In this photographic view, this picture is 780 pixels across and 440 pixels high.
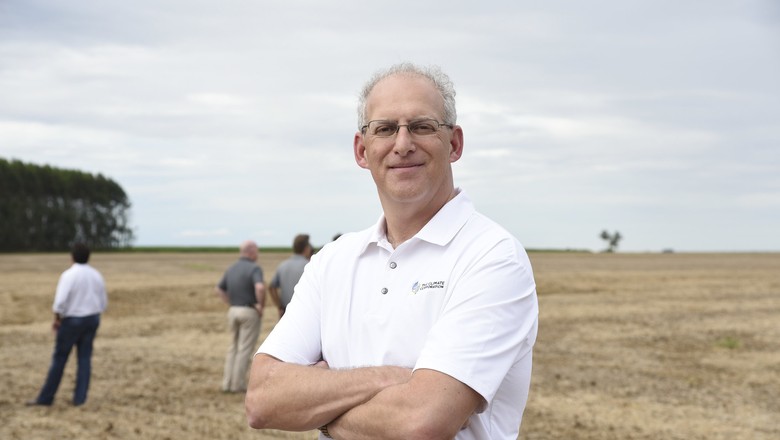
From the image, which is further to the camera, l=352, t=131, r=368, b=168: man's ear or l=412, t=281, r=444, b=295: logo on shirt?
l=352, t=131, r=368, b=168: man's ear

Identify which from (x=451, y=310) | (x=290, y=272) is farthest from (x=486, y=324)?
(x=290, y=272)

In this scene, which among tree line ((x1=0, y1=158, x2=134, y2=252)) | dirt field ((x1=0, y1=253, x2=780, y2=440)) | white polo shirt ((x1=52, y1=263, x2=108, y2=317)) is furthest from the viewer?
tree line ((x1=0, y1=158, x2=134, y2=252))

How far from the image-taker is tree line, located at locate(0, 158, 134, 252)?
81.9m

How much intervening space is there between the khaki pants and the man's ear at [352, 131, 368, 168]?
932 centimetres

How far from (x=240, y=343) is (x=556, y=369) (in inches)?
222

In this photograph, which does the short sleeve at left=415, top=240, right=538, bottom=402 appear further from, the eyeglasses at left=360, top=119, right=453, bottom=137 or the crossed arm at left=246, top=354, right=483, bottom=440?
the eyeglasses at left=360, top=119, right=453, bottom=137

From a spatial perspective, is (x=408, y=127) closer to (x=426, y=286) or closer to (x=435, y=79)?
(x=435, y=79)

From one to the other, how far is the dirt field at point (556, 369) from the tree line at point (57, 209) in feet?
178

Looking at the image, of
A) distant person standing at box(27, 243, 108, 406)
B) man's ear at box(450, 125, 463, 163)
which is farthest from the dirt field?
man's ear at box(450, 125, 463, 163)

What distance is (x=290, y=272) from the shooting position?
11.6 metres

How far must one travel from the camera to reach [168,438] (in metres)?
10.2

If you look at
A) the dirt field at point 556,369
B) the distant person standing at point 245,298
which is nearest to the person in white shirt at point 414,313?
the dirt field at point 556,369

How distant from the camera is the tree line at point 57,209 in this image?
81.9m

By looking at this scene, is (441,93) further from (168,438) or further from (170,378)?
(170,378)
